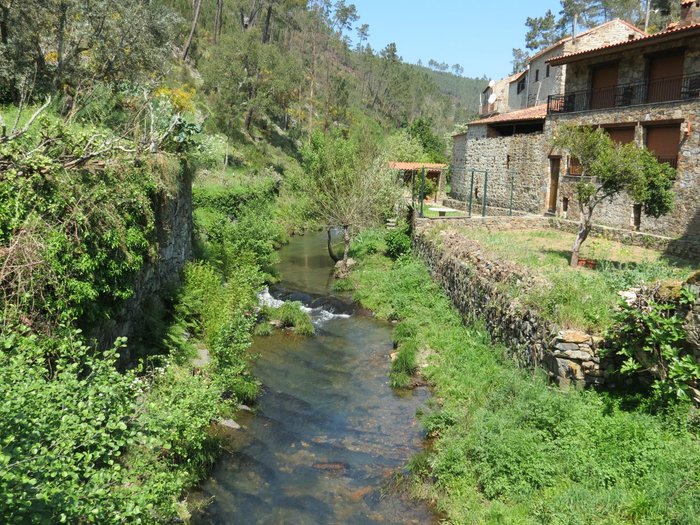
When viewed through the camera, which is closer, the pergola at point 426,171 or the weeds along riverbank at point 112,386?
the weeds along riverbank at point 112,386

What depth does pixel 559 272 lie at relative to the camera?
566 inches

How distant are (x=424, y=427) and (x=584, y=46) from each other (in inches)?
1355

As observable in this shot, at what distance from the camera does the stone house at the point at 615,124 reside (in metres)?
23.3

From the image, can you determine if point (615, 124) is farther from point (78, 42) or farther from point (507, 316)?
point (78, 42)

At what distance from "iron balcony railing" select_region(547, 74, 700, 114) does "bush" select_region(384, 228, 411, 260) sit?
41.5 ft

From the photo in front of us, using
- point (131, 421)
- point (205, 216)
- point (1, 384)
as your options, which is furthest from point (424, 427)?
point (205, 216)

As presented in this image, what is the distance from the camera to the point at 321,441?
1198 centimetres

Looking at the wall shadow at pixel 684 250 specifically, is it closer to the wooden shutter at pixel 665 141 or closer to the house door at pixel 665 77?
the wooden shutter at pixel 665 141

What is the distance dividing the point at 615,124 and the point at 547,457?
22756mm

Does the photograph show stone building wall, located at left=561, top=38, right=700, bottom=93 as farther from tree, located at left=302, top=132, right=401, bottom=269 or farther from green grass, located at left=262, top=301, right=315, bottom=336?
green grass, located at left=262, top=301, right=315, bottom=336

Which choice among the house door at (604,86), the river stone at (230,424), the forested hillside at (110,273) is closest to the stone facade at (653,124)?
the house door at (604,86)

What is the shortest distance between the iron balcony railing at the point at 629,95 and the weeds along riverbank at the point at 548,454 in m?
18.1

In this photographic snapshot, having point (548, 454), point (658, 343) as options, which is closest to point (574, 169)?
point (658, 343)

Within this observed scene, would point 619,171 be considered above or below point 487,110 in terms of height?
below
